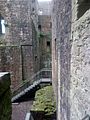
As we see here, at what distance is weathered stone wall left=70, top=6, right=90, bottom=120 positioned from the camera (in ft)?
9.29

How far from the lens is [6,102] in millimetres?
2518

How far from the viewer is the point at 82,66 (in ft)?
10.3

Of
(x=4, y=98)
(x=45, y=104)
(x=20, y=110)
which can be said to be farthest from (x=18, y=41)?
(x=4, y=98)

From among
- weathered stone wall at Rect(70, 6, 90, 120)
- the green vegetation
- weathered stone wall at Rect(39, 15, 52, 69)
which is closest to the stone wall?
the green vegetation

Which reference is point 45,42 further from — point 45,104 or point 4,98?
point 4,98

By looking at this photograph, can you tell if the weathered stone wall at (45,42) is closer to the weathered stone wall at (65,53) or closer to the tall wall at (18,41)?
the tall wall at (18,41)

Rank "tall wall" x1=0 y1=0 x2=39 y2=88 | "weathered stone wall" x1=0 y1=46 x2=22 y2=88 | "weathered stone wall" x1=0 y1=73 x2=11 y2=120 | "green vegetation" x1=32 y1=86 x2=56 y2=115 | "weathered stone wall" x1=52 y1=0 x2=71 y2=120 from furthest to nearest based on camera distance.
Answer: "tall wall" x1=0 y1=0 x2=39 y2=88 → "weathered stone wall" x1=0 y1=46 x2=22 y2=88 → "green vegetation" x1=32 y1=86 x2=56 y2=115 → "weathered stone wall" x1=52 y1=0 x2=71 y2=120 → "weathered stone wall" x1=0 y1=73 x2=11 y2=120

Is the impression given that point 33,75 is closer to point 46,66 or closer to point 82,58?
point 46,66

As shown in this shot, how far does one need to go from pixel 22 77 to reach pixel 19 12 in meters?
4.35

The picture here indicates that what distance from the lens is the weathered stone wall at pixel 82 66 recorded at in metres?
2.83

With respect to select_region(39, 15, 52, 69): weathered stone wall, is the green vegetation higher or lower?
lower

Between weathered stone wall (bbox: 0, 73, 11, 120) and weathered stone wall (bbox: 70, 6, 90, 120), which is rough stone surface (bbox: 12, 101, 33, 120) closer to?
weathered stone wall (bbox: 70, 6, 90, 120)

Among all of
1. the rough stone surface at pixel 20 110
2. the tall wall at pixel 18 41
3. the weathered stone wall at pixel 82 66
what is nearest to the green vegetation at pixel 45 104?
the rough stone surface at pixel 20 110

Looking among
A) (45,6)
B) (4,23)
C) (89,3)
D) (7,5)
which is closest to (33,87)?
(4,23)
